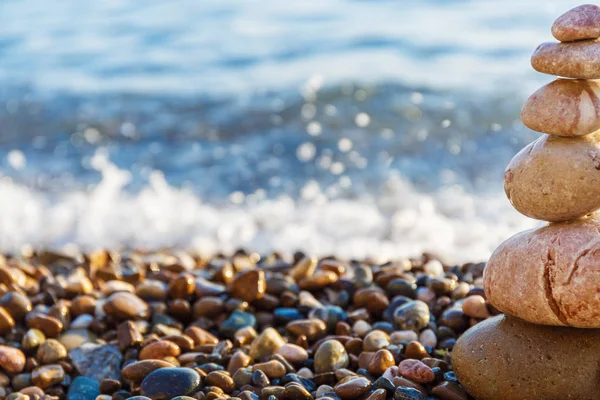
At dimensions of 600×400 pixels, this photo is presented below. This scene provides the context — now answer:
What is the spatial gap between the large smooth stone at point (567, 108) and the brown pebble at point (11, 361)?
2.27m

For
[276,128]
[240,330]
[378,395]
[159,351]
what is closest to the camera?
[378,395]

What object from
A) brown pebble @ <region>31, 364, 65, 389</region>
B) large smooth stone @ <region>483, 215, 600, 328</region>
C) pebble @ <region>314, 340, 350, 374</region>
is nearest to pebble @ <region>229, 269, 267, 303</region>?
pebble @ <region>314, 340, 350, 374</region>

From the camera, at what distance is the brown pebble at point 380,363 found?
114 inches

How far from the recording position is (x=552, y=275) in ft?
7.86

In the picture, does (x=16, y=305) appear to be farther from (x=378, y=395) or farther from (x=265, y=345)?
(x=378, y=395)

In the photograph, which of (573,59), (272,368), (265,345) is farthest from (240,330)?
(573,59)

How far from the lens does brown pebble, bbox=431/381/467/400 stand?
263 centimetres

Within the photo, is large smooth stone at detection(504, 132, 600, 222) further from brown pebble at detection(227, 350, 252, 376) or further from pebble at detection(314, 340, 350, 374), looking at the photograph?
brown pebble at detection(227, 350, 252, 376)

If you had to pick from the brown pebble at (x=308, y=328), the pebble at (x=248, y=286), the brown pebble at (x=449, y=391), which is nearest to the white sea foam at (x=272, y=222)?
the pebble at (x=248, y=286)

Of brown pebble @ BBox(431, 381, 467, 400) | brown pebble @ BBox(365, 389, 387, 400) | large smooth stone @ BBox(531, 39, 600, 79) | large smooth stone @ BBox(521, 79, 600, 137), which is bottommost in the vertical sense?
brown pebble @ BBox(431, 381, 467, 400)

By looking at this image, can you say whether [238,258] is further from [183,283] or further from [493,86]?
[493,86]

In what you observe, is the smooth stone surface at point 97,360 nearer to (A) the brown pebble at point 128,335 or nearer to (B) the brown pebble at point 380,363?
(A) the brown pebble at point 128,335

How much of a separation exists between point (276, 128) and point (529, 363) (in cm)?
543

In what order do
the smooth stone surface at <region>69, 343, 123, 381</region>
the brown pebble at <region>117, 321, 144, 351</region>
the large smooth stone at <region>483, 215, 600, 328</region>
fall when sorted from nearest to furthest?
the large smooth stone at <region>483, 215, 600, 328</region>, the smooth stone surface at <region>69, 343, 123, 381</region>, the brown pebble at <region>117, 321, 144, 351</region>
